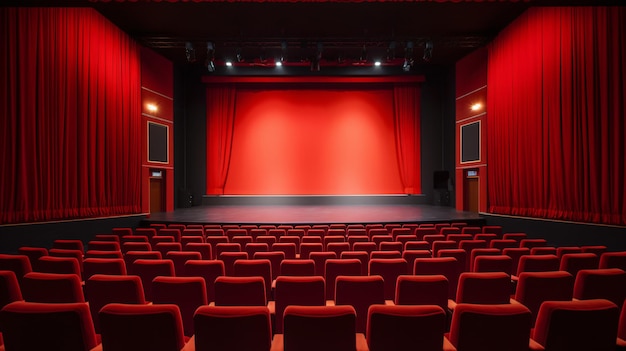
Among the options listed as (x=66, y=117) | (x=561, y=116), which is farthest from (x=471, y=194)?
(x=66, y=117)

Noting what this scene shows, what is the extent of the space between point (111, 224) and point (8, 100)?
3.75m

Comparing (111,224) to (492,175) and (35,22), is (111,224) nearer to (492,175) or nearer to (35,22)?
(35,22)

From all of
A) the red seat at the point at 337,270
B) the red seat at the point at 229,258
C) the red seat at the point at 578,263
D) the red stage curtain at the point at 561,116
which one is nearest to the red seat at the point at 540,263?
the red seat at the point at 578,263

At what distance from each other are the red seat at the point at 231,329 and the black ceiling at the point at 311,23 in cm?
903

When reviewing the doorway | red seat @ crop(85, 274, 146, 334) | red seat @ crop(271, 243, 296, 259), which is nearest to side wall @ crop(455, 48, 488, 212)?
the doorway

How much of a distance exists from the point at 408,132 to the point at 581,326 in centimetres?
1383

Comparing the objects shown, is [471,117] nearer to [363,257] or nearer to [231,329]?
[363,257]

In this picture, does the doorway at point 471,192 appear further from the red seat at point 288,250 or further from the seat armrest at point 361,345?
the seat armrest at point 361,345

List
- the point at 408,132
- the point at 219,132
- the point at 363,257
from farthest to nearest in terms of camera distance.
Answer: the point at 408,132 → the point at 219,132 → the point at 363,257

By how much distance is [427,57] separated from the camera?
10.8 m

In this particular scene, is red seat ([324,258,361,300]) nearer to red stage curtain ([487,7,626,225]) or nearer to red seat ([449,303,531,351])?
red seat ([449,303,531,351])

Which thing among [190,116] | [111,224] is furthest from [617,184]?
[190,116]

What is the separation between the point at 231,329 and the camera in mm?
1722

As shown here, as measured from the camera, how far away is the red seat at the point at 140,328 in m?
1.74
